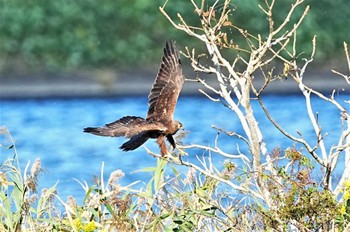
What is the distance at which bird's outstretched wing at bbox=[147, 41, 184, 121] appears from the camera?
15.1 feet

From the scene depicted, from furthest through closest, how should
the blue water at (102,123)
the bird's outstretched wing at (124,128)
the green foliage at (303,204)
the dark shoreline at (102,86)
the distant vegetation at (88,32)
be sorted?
the distant vegetation at (88,32)
the dark shoreline at (102,86)
the blue water at (102,123)
the bird's outstretched wing at (124,128)
the green foliage at (303,204)

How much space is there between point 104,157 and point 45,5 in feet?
25.8

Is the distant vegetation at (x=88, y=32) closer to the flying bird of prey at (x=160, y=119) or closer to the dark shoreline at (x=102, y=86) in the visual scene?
the dark shoreline at (x=102, y=86)

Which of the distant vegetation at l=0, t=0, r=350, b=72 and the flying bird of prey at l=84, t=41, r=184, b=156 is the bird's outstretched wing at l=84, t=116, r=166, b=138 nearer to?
the flying bird of prey at l=84, t=41, r=184, b=156

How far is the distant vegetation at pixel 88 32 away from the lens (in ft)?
57.7

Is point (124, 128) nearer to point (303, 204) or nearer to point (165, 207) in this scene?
point (165, 207)

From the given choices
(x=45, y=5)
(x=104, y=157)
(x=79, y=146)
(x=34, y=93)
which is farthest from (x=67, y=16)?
(x=104, y=157)

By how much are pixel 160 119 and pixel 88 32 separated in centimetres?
1378

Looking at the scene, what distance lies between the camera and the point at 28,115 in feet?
56.2

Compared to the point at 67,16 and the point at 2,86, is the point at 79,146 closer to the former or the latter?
the point at 67,16

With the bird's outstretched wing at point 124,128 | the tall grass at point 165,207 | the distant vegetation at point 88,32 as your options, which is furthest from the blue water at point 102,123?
the tall grass at point 165,207

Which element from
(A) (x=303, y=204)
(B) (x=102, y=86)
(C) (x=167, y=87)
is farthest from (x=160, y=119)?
(B) (x=102, y=86)

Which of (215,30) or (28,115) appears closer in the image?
(215,30)

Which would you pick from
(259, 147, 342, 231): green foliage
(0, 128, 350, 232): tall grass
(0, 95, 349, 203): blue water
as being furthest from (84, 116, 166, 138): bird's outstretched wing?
(0, 95, 349, 203): blue water
